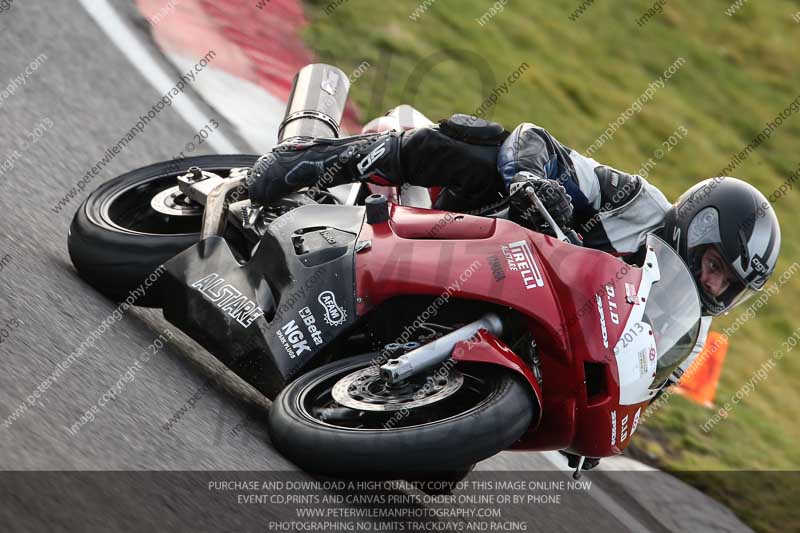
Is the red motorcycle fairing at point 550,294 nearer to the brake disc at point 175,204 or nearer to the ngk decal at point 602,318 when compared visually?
the ngk decal at point 602,318

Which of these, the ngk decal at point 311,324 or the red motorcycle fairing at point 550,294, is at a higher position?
the red motorcycle fairing at point 550,294

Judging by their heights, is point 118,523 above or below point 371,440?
below

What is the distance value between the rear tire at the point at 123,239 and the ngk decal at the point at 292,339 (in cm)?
83

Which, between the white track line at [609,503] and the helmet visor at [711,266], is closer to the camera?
the helmet visor at [711,266]

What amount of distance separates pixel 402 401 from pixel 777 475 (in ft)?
12.3

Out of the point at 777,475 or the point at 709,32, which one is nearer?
the point at 777,475

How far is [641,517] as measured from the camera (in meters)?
5.58

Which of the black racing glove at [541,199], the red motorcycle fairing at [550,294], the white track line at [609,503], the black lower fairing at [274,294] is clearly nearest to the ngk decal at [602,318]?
the red motorcycle fairing at [550,294]

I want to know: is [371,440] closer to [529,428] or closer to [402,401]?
[402,401]

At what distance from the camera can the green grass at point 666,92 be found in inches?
274

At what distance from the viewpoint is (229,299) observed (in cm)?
441

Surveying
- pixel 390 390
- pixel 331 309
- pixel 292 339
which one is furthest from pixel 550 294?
pixel 292 339

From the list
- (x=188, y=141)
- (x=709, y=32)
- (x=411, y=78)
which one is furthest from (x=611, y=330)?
(x=709, y=32)

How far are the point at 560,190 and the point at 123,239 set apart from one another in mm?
1957
